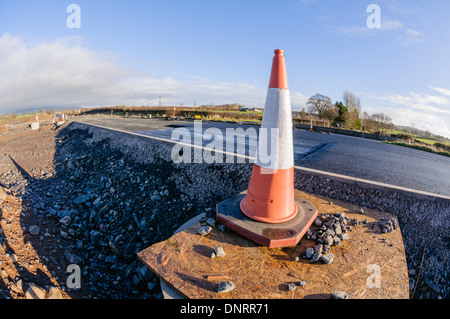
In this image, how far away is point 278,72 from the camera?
3.46m

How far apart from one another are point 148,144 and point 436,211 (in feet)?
26.2

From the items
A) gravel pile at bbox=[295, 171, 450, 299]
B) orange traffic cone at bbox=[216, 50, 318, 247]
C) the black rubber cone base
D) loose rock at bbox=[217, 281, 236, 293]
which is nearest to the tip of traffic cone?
orange traffic cone at bbox=[216, 50, 318, 247]

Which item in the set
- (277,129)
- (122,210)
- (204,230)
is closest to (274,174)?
(277,129)

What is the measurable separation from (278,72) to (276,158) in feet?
4.70

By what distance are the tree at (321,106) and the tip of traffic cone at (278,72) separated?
99.3 ft

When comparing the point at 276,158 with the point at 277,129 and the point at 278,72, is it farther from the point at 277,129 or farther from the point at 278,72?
the point at 278,72

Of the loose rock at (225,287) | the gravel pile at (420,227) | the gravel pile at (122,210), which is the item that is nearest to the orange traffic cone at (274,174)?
the gravel pile at (122,210)

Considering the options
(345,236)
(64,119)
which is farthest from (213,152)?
(64,119)

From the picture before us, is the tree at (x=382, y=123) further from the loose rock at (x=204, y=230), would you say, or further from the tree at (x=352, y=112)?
the loose rock at (x=204, y=230)

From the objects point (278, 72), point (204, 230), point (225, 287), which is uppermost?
point (278, 72)

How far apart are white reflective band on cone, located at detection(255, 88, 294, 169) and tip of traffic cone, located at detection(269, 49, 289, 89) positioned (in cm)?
8
